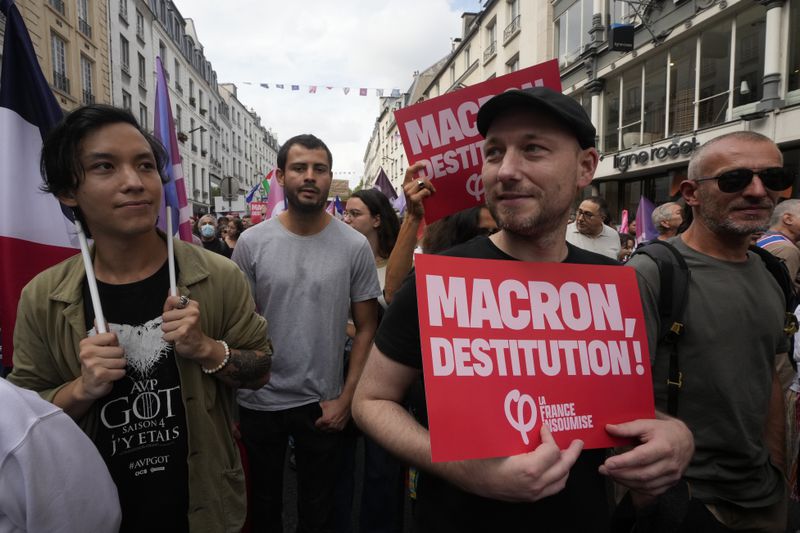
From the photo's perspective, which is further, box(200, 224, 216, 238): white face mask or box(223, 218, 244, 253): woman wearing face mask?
box(223, 218, 244, 253): woman wearing face mask

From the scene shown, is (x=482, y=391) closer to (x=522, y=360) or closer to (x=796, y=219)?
(x=522, y=360)

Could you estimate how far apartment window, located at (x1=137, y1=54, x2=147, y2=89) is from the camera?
82.4ft

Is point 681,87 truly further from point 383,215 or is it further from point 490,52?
point 490,52

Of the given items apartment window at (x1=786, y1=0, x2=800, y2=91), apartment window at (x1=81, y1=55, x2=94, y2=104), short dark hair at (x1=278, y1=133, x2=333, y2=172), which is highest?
apartment window at (x1=81, y1=55, x2=94, y2=104)

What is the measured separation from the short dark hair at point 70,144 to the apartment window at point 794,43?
41.3 ft

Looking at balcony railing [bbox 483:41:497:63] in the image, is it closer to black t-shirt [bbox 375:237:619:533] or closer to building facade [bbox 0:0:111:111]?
building facade [bbox 0:0:111:111]

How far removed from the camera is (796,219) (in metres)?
3.88

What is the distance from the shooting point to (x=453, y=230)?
2.74m

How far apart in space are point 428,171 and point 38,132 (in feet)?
5.94

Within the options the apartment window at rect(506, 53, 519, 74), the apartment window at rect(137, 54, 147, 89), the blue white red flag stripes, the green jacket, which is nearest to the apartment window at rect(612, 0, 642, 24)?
→ the apartment window at rect(506, 53, 519, 74)

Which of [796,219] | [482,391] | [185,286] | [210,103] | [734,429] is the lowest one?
[734,429]

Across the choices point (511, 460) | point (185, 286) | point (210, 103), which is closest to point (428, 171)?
point (185, 286)

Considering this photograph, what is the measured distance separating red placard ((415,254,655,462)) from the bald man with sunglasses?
0.64 meters

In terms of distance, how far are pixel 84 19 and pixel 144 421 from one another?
23207 millimetres
